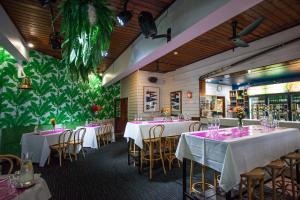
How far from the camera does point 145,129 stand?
158 inches

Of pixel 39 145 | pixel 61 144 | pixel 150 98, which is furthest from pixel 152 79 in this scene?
pixel 39 145

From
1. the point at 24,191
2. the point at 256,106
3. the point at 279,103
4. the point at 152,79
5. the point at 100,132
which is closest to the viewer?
the point at 24,191

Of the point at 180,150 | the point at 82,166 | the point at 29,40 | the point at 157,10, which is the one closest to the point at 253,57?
the point at 157,10

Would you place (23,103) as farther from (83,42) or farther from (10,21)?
(83,42)

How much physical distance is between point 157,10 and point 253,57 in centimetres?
296

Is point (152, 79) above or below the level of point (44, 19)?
below

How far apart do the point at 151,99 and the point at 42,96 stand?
14.1 feet

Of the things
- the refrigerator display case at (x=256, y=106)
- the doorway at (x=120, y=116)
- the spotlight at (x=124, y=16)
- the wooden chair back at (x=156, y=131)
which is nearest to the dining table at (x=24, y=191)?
the spotlight at (x=124, y=16)

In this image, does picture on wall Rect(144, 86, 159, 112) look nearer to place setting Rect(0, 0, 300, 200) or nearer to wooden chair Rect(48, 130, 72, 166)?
place setting Rect(0, 0, 300, 200)

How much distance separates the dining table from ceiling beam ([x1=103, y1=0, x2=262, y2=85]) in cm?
269

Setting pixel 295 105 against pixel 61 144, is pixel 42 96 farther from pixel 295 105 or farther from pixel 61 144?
pixel 295 105

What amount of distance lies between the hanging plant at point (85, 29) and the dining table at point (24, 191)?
1.09 meters

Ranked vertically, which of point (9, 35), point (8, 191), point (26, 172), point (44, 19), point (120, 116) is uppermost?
point (44, 19)

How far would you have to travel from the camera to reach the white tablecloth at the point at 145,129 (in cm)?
394
